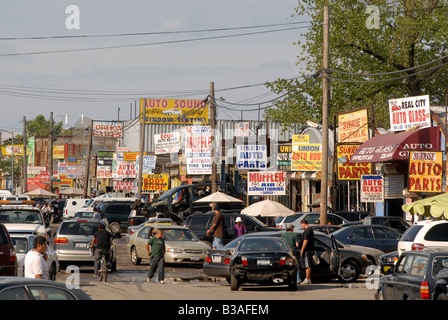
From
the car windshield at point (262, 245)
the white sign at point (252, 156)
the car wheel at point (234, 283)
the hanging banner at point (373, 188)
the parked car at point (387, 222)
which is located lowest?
the car wheel at point (234, 283)

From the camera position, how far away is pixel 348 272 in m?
22.2

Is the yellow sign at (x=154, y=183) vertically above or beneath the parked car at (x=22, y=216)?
above

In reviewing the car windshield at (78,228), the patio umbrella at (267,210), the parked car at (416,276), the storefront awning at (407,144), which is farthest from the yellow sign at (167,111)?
the parked car at (416,276)

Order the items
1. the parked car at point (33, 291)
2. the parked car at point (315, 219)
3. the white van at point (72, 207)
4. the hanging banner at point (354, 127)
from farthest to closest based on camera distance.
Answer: the white van at point (72, 207), the hanging banner at point (354, 127), the parked car at point (315, 219), the parked car at point (33, 291)

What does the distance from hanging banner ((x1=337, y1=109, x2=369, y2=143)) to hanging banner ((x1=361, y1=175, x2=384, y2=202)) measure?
4064 mm

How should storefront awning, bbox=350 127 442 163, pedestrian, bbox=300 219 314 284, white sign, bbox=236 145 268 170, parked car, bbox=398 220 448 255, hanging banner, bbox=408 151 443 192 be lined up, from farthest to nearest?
1. white sign, bbox=236 145 268 170
2. storefront awning, bbox=350 127 442 163
3. hanging banner, bbox=408 151 443 192
4. pedestrian, bbox=300 219 314 284
5. parked car, bbox=398 220 448 255

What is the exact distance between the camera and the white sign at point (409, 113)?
3155 centimetres

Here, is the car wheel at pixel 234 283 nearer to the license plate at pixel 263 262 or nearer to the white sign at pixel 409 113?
the license plate at pixel 263 262

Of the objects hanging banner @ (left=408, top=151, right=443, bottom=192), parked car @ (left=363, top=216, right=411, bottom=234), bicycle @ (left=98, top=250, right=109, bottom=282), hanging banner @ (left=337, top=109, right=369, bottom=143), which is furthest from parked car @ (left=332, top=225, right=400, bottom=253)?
hanging banner @ (left=337, top=109, right=369, bottom=143)

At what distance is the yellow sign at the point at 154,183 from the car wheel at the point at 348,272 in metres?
34.0

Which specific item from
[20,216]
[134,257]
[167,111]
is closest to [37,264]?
[20,216]

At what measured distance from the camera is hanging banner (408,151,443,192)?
29406 millimetres

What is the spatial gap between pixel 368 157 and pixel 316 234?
11.7 metres

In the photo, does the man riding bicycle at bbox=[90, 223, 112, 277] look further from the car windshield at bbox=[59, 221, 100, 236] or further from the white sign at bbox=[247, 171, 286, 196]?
the white sign at bbox=[247, 171, 286, 196]
